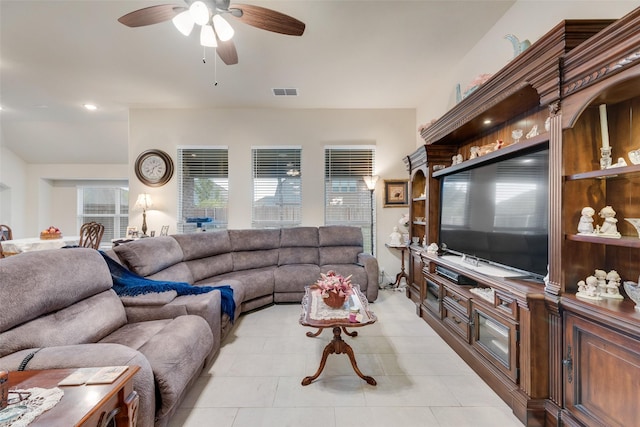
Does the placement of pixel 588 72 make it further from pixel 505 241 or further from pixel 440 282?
pixel 440 282

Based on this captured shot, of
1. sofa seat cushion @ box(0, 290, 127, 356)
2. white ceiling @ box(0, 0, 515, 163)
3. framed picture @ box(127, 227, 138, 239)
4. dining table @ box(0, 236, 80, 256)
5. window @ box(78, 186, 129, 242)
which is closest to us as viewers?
sofa seat cushion @ box(0, 290, 127, 356)

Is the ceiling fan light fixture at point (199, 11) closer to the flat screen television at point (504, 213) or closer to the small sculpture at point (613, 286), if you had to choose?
the flat screen television at point (504, 213)

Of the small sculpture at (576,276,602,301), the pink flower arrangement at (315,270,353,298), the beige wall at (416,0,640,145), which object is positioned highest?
the beige wall at (416,0,640,145)

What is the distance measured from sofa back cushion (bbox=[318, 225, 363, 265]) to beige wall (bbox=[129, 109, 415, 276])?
2.47 ft

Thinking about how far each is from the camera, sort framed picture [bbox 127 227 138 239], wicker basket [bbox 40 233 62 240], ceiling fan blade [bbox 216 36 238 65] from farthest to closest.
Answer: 1. framed picture [bbox 127 227 138 239]
2. wicker basket [bbox 40 233 62 240]
3. ceiling fan blade [bbox 216 36 238 65]

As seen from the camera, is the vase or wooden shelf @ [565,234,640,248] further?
the vase

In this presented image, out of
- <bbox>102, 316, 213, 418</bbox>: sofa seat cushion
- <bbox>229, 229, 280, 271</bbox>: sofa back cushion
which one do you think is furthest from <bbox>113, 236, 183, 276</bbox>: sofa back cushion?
<bbox>229, 229, 280, 271</bbox>: sofa back cushion

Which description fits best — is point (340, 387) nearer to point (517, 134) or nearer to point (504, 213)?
point (504, 213)

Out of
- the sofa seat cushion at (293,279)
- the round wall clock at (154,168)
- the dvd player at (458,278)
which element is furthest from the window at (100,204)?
the dvd player at (458,278)

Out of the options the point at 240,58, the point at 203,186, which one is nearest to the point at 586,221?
the point at 240,58

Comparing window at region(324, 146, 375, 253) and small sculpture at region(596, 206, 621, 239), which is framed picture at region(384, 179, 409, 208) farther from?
small sculpture at region(596, 206, 621, 239)

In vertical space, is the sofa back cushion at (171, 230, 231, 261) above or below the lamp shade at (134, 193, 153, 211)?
below

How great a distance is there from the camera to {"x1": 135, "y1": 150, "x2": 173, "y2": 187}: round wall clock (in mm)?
4391

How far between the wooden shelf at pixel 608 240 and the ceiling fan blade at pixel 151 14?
2.87m
